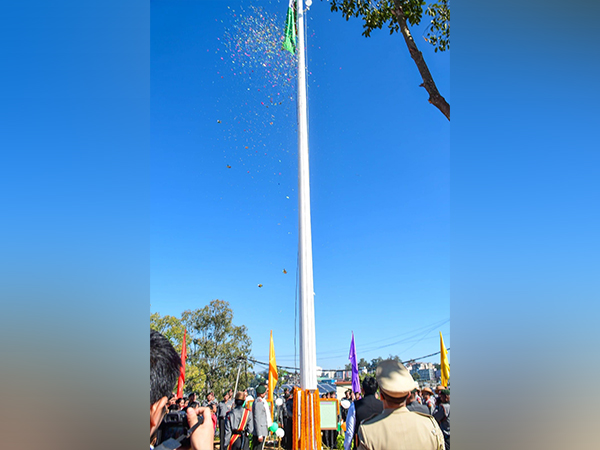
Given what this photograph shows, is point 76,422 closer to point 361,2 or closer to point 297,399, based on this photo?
point 297,399

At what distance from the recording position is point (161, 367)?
84.5 inches

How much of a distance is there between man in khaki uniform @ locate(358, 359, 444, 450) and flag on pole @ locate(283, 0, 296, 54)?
8734 millimetres

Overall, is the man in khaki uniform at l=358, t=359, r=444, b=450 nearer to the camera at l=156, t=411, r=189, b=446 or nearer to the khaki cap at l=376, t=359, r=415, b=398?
the khaki cap at l=376, t=359, r=415, b=398

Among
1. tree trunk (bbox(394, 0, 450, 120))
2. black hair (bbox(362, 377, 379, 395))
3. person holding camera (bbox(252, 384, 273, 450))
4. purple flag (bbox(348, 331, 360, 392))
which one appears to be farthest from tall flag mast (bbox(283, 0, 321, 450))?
purple flag (bbox(348, 331, 360, 392))

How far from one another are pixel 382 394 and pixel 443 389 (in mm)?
6056

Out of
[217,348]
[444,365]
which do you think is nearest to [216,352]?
[217,348]

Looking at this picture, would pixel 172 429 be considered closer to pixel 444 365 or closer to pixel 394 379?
pixel 394 379

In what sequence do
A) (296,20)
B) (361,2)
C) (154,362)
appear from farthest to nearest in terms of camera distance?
(296,20), (361,2), (154,362)

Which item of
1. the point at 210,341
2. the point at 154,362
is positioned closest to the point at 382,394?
the point at 154,362

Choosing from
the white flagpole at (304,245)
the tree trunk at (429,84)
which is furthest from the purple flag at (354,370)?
the tree trunk at (429,84)

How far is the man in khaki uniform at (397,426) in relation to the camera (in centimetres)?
233

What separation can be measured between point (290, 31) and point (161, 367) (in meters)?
9.19

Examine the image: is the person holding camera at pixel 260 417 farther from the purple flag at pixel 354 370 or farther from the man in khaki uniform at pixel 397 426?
the purple flag at pixel 354 370

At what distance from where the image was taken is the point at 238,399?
7559mm
